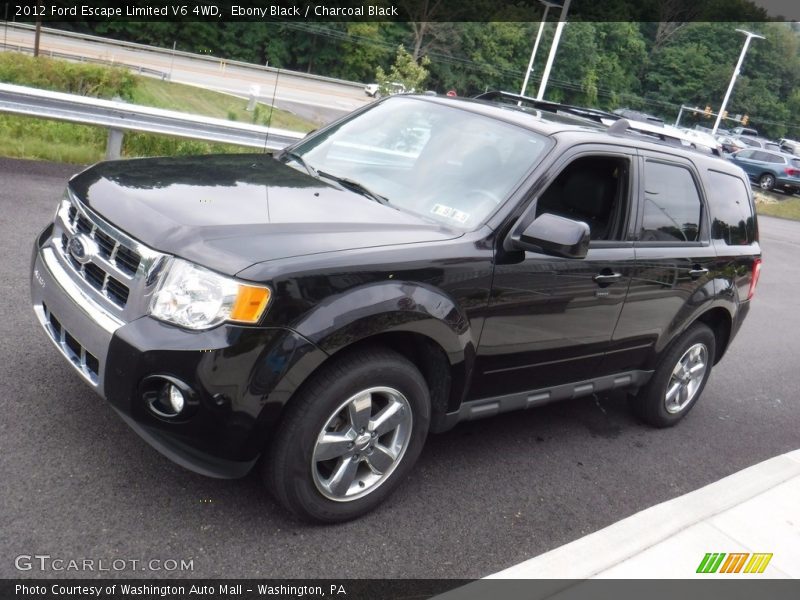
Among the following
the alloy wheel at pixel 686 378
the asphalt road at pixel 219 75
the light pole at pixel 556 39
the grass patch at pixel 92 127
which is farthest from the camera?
the asphalt road at pixel 219 75

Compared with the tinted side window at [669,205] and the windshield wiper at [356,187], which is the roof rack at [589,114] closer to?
the tinted side window at [669,205]

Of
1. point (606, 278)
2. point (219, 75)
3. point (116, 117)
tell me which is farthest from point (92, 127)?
point (219, 75)

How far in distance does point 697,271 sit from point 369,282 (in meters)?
2.63

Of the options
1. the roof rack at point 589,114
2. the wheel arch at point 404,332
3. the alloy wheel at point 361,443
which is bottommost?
the alloy wheel at point 361,443

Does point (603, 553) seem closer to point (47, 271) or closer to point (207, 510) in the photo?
point (207, 510)

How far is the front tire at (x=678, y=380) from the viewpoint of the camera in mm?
5246

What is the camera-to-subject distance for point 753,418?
6266mm

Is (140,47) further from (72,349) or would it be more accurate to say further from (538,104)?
(72,349)

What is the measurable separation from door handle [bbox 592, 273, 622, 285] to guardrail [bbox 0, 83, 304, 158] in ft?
17.0

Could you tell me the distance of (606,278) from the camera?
4.29m

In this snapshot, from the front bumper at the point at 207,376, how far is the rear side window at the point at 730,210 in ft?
10.8

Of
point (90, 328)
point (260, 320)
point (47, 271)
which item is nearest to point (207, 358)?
point (260, 320)

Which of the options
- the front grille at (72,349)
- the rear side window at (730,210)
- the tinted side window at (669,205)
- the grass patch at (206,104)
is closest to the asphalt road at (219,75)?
the grass patch at (206,104)

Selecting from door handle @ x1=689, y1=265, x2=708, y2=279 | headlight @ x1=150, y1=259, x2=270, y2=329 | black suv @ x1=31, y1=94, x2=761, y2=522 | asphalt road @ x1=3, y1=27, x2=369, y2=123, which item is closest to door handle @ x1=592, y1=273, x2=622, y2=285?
black suv @ x1=31, y1=94, x2=761, y2=522
